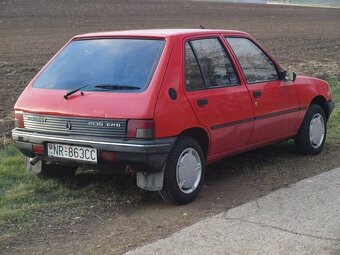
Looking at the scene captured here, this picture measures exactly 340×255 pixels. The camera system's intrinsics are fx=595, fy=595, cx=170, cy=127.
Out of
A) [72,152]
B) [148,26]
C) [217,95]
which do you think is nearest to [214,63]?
[217,95]

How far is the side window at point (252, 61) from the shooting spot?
636cm

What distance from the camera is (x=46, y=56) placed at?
1680 centimetres

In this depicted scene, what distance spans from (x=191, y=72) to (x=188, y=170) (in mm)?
916

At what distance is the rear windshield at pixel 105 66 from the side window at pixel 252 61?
1179 millimetres

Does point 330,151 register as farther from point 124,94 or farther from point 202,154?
point 124,94

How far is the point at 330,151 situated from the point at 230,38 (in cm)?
230

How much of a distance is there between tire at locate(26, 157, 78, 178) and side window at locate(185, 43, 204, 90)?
156cm

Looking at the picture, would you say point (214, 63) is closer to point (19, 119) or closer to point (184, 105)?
point (184, 105)

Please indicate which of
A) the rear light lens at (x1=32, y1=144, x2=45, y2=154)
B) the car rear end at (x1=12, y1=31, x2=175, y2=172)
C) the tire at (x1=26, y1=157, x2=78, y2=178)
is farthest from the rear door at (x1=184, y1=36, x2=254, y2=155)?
the tire at (x1=26, y1=157, x2=78, y2=178)

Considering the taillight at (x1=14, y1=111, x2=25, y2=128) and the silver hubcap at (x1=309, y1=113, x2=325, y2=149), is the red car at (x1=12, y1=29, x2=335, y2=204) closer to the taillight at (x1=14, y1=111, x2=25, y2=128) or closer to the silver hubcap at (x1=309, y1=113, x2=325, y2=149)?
the taillight at (x1=14, y1=111, x2=25, y2=128)

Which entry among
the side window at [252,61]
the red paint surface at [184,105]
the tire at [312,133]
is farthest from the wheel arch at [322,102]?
the side window at [252,61]

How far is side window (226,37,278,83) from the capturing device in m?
6.36

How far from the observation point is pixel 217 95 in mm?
5766

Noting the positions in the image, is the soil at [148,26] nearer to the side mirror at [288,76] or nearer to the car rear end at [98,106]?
the car rear end at [98,106]
